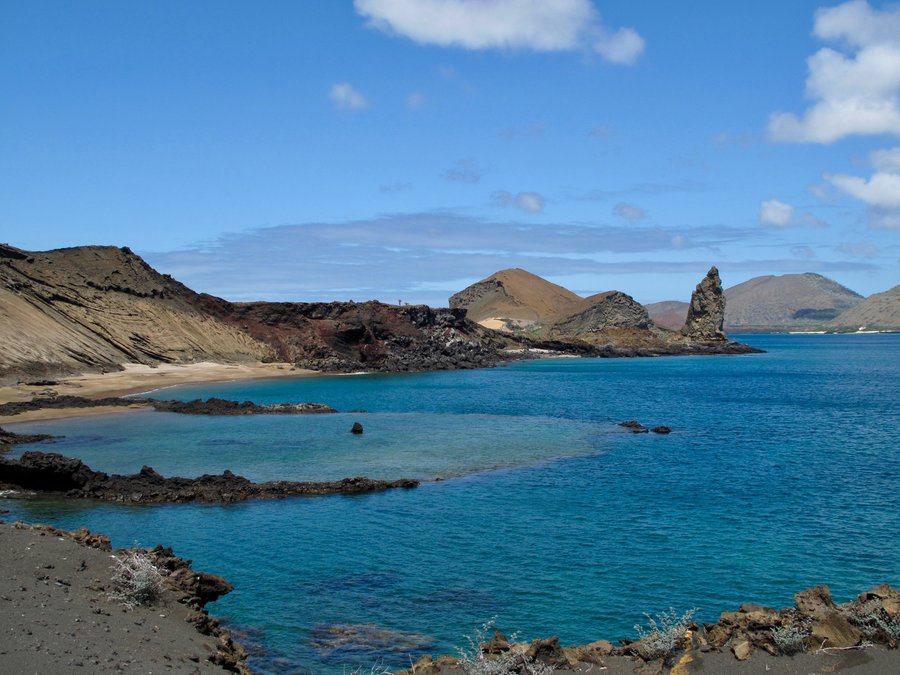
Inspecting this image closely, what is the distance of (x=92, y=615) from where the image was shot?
424 inches

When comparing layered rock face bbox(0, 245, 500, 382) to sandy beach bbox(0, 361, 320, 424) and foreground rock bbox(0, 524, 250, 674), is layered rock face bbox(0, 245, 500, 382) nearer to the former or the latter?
sandy beach bbox(0, 361, 320, 424)

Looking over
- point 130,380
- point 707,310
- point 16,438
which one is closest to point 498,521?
point 16,438

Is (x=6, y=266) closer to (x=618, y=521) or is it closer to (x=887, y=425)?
(x=618, y=521)

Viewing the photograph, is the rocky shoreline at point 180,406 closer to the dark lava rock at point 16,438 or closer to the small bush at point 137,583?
the dark lava rock at point 16,438

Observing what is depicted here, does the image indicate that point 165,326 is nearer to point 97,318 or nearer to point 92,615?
point 97,318

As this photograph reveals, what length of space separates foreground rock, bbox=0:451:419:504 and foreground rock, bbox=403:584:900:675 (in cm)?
1506

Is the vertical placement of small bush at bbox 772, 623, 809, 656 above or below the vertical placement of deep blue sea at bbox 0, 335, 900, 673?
above

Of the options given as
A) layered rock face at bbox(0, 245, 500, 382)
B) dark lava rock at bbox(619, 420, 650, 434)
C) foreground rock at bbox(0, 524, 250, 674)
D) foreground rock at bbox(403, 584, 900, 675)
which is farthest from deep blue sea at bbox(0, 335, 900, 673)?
layered rock face at bbox(0, 245, 500, 382)

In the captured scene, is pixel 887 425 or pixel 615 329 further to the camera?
pixel 615 329

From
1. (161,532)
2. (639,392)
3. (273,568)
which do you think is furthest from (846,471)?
(639,392)

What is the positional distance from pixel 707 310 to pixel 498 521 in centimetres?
14297

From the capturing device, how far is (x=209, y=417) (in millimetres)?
46406

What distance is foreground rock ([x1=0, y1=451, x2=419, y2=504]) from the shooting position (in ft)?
78.2

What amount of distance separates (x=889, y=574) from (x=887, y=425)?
1262 inches
